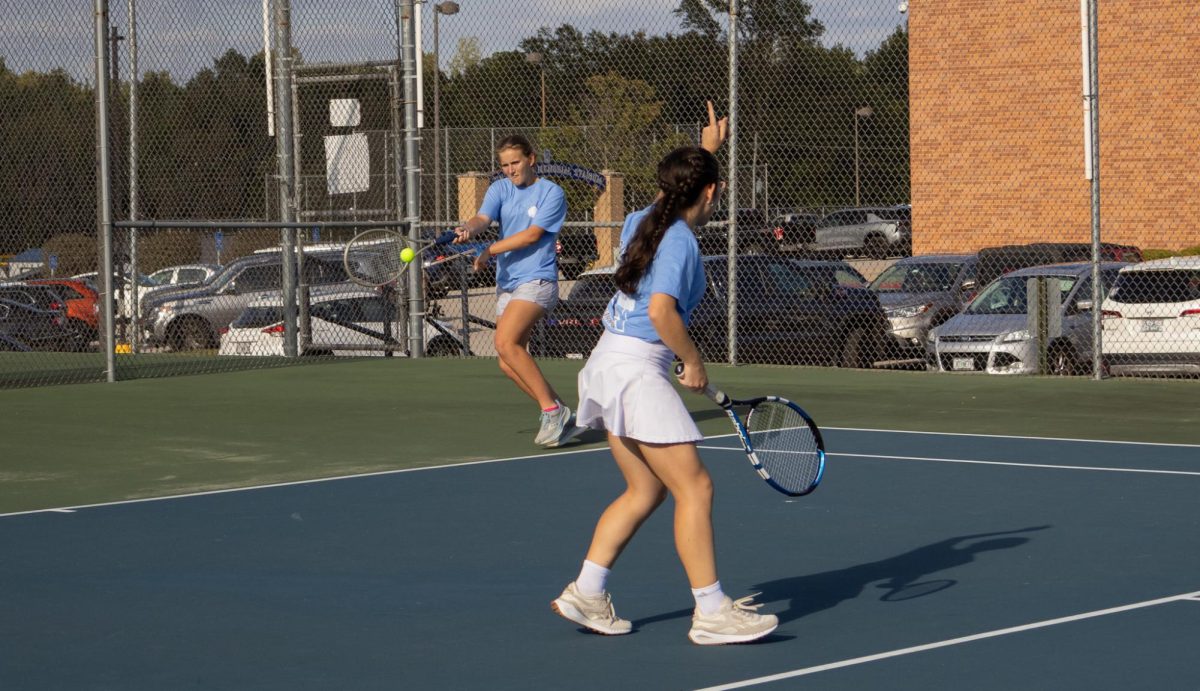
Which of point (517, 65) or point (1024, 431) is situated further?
point (517, 65)

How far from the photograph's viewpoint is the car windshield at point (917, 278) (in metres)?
20.8

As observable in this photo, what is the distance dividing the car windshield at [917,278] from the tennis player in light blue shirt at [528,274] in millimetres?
10610

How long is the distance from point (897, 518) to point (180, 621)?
3.46 m

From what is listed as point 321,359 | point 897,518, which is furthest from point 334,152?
point 897,518

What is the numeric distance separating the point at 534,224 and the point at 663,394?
4833 mm

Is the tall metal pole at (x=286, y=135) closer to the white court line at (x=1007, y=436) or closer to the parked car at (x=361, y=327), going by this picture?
the parked car at (x=361, y=327)

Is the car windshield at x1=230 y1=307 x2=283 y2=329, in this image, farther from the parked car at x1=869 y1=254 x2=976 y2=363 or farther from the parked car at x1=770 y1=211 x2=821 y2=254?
the parked car at x1=869 y1=254 x2=976 y2=363

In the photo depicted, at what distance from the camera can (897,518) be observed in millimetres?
8086

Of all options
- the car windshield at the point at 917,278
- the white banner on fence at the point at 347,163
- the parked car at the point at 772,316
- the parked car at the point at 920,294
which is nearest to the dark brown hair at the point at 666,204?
the parked car at the point at 772,316

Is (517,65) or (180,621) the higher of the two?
(517,65)

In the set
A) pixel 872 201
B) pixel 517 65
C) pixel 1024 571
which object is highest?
pixel 517 65

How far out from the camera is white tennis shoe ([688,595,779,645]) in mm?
5547

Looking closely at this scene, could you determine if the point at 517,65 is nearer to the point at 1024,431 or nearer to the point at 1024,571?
the point at 1024,431

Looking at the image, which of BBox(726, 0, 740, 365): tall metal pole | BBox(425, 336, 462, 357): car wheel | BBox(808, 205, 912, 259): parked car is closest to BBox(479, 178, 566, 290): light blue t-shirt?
BBox(726, 0, 740, 365): tall metal pole
